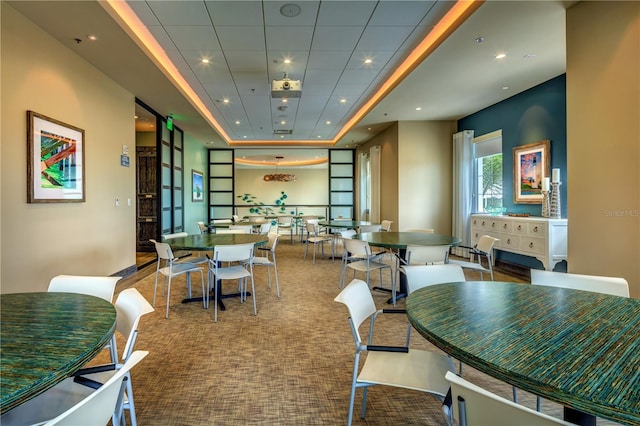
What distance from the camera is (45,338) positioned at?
1.05m

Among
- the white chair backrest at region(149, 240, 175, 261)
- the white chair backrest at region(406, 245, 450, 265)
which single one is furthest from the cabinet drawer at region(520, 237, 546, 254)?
the white chair backrest at region(149, 240, 175, 261)

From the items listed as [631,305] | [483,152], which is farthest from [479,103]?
[631,305]

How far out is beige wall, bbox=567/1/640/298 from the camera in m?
2.43

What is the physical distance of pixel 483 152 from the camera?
6.46 m

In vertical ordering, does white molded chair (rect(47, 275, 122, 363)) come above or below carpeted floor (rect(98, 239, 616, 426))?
above

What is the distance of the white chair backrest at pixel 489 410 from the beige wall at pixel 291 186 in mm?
11753

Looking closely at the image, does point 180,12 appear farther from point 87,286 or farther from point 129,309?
point 129,309

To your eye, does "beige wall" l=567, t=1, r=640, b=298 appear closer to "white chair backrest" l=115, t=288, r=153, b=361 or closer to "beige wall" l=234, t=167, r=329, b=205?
"white chair backrest" l=115, t=288, r=153, b=361

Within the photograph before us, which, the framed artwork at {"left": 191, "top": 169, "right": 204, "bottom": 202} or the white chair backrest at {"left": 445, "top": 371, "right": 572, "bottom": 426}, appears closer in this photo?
the white chair backrest at {"left": 445, "top": 371, "right": 572, "bottom": 426}

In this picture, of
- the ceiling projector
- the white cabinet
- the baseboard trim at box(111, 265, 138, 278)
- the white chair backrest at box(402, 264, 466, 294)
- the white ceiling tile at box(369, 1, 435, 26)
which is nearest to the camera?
the white chair backrest at box(402, 264, 466, 294)

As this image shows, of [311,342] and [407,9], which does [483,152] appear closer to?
[407,9]

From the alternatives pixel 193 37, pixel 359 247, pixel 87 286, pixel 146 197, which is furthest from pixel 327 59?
pixel 146 197

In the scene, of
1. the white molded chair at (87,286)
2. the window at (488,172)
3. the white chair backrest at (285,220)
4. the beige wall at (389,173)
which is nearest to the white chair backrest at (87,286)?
the white molded chair at (87,286)

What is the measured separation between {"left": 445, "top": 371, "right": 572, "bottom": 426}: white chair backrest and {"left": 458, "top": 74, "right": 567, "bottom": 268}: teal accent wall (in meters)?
4.93
